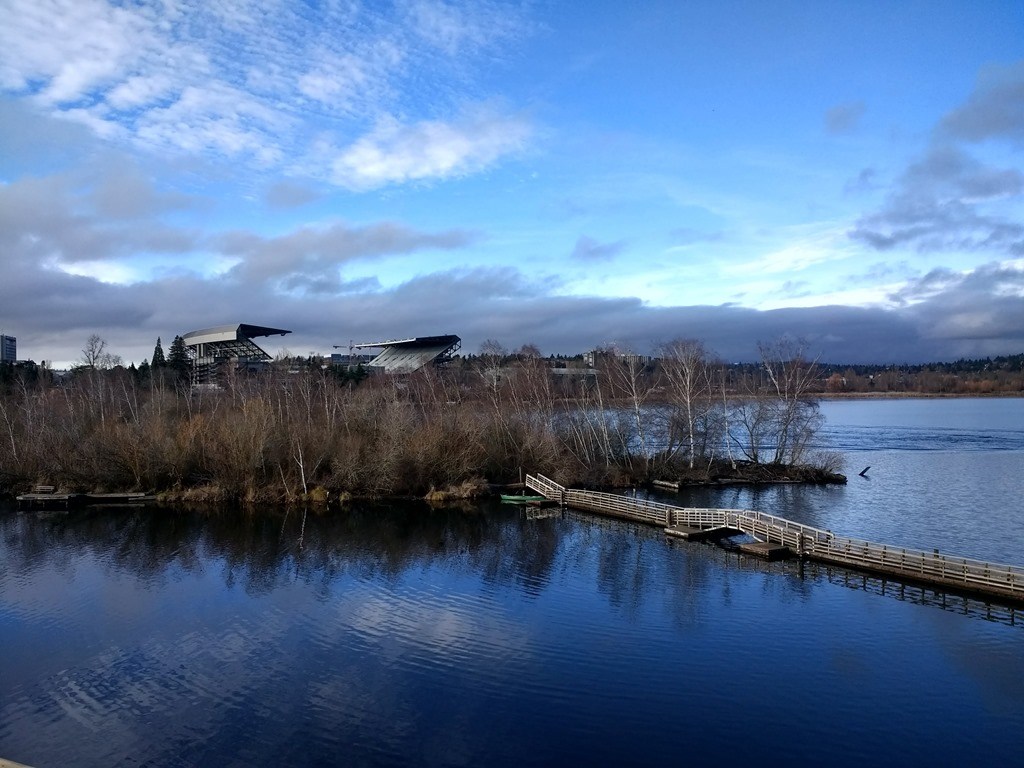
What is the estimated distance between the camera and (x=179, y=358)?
3848 inches

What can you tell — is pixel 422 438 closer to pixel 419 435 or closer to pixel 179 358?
pixel 419 435

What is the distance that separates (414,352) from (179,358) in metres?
32.9

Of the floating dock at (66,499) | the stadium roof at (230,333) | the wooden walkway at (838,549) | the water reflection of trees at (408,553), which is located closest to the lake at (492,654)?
the water reflection of trees at (408,553)

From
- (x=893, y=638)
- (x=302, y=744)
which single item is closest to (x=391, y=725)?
(x=302, y=744)

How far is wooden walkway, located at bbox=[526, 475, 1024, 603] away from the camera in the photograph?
26609mm

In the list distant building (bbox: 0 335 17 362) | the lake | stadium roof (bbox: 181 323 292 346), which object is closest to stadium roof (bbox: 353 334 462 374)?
stadium roof (bbox: 181 323 292 346)

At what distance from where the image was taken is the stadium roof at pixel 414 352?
10328cm

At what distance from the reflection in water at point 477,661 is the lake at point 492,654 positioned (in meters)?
0.09


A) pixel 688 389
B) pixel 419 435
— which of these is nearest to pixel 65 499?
pixel 419 435

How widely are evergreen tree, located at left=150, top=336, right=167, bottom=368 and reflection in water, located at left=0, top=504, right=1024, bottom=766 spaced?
72541 mm

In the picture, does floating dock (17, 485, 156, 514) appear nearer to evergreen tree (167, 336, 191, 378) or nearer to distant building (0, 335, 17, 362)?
evergreen tree (167, 336, 191, 378)

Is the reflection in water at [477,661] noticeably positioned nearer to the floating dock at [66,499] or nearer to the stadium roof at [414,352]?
the floating dock at [66,499]

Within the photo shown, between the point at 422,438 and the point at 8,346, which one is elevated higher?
the point at 8,346

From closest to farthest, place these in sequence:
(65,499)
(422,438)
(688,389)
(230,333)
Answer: (65,499)
(422,438)
(688,389)
(230,333)
